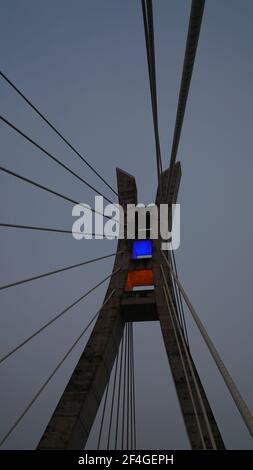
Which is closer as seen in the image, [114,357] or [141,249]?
[114,357]

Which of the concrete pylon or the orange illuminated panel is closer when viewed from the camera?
the concrete pylon

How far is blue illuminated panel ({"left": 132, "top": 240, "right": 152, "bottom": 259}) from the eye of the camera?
1459 cm

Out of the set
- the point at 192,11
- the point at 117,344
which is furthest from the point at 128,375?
the point at 192,11

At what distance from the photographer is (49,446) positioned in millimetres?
9758

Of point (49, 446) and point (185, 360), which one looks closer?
point (49, 446)

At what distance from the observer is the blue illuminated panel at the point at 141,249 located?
Result: 14.6 meters

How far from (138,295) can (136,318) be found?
0.93 metres

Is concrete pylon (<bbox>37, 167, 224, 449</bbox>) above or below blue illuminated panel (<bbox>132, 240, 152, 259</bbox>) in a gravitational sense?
below

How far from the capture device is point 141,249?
14688 millimetres

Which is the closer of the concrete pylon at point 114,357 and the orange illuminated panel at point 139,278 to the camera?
the concrete pylon at point 114,357

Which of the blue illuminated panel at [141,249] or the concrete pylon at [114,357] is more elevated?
the blue illuminated panel at [141,249]

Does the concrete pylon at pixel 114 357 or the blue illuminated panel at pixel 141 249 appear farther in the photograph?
the blue illuminated panel at pixel 141 249
